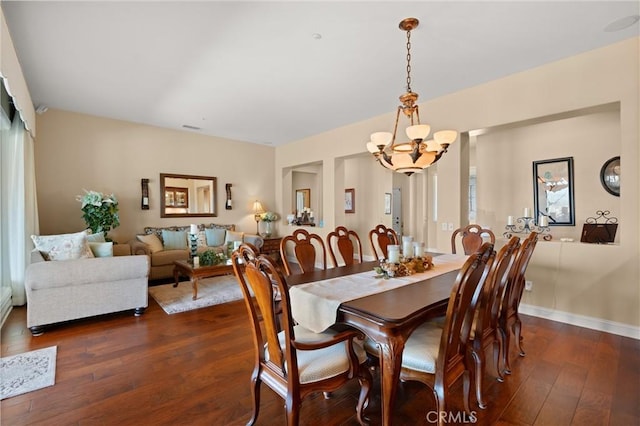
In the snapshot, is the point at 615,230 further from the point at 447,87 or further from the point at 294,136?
the point at 294,136

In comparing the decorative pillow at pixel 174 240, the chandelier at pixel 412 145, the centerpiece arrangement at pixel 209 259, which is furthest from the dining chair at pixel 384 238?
the decorative pillow at pixel 174 240

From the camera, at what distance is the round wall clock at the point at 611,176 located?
4.17 m

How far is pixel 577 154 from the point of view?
14.9 feet

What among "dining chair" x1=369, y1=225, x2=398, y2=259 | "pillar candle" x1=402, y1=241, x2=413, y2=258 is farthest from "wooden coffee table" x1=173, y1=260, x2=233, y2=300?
"pillar candle" x1=402, y1=241, x2=413, y2=258

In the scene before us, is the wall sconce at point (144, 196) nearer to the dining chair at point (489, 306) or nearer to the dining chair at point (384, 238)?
the dining chair at point (384, 238)

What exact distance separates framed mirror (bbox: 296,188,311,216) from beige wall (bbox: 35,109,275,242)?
2.25m

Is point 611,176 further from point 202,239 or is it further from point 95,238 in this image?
point 95,238

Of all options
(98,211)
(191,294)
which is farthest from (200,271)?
(98,211)

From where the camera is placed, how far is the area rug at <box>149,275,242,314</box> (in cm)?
389

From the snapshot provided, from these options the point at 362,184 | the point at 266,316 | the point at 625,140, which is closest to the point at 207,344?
the point at 266,316

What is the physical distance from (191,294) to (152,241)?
5.31ft

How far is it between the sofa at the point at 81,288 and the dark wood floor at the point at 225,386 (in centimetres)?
22

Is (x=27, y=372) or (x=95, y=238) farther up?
(x=95, y=238)

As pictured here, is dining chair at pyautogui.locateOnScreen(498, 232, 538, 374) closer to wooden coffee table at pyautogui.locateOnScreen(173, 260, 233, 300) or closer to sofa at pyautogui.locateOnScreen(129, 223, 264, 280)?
wooden coffee table at pyautogui.locateOnScreen(173, 260, 233, 300)
